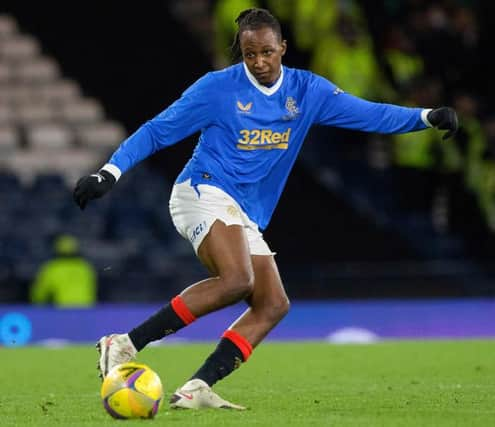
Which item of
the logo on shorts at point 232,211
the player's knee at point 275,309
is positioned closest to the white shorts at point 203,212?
the logo on shorts at point 232,211

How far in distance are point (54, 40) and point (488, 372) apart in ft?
38.2

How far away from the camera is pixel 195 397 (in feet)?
22.9

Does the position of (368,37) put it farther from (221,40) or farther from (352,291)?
(352,291)

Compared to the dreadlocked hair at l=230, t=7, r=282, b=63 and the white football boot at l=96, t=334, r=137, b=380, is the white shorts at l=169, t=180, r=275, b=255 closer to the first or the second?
the white football boot at l=96, t=334, r=137, b=380

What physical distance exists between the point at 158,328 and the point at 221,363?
36 cm

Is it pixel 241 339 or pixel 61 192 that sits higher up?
pixel 241 339

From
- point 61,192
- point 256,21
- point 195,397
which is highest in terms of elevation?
point 256,21

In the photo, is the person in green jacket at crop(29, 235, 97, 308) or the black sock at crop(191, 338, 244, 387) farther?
the person in green jacket at crop(29, 235, 97, 308)

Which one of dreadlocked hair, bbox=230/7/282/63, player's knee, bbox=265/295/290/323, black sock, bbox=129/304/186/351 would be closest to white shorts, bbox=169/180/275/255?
player's knee, bbox=265/295/290/323

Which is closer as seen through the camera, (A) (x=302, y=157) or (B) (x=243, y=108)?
(B) (x=243, y=108)

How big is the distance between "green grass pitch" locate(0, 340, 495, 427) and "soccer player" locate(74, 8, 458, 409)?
36 centimetres

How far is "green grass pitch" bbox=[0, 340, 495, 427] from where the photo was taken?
21.9ft

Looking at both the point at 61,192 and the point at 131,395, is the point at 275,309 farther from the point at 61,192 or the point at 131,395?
the point at 61,192

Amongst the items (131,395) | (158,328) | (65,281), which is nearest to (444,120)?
(158,328)
